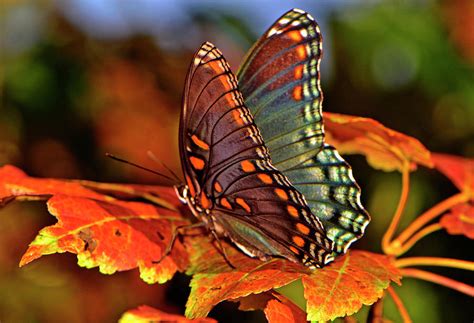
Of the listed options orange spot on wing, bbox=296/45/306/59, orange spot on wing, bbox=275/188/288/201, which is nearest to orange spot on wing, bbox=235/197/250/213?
orange spot on wing, bbox=275/188/288/201

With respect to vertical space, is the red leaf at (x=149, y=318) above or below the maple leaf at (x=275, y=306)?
above

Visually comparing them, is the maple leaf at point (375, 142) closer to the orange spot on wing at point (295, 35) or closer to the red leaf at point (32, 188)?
the orange spot on wing at point (295, 35)

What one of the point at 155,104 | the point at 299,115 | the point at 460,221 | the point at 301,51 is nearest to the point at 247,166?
the point at 299,115

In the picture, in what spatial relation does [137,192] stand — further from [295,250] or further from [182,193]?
[295,250]

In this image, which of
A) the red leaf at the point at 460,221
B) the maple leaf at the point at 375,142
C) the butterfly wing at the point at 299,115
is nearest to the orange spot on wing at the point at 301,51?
the butterfly wing at the point at 299,115

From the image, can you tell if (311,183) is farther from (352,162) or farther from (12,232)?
(12,232)
